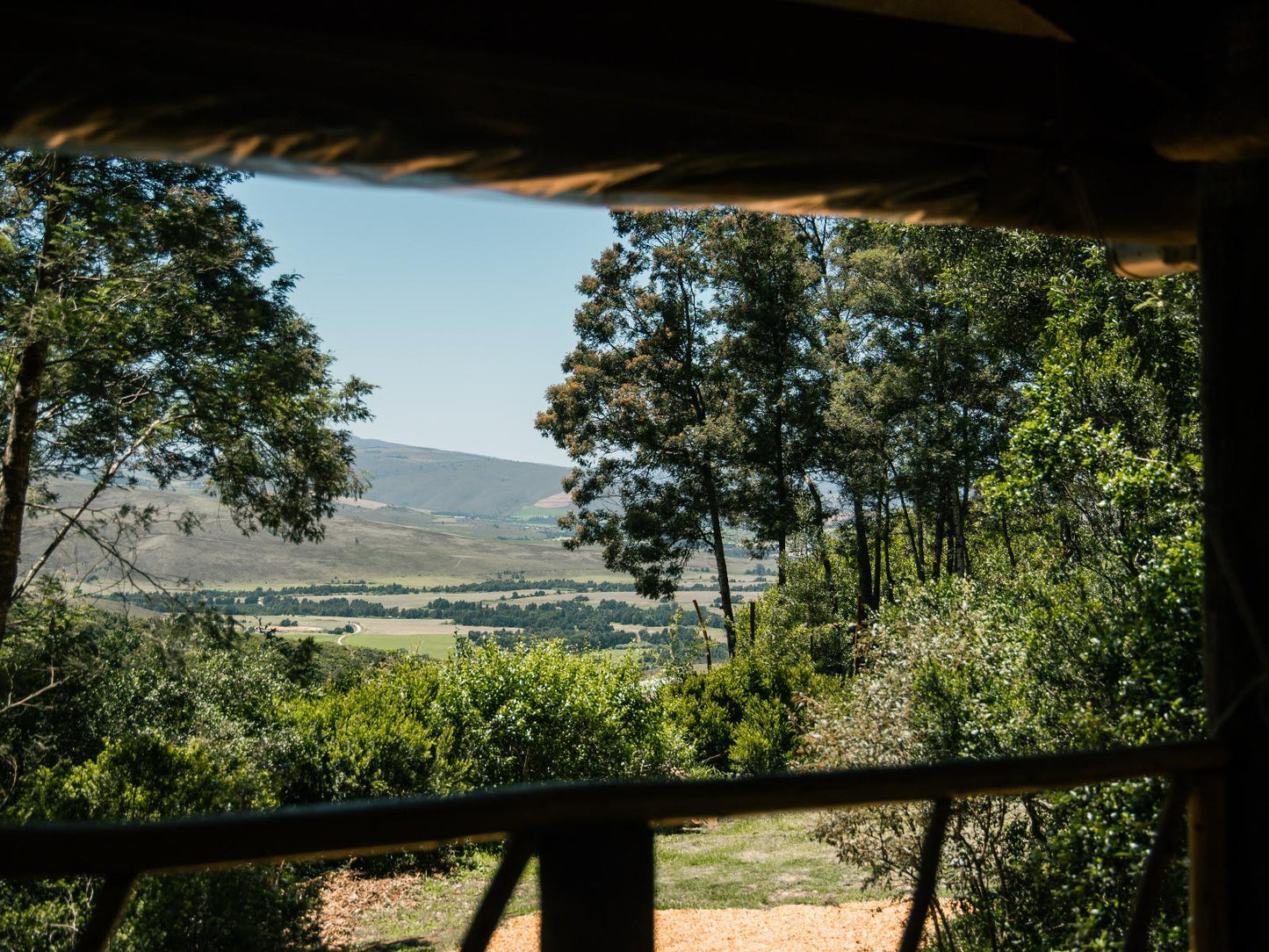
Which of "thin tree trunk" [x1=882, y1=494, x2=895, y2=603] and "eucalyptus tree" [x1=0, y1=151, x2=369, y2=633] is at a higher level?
"eucalyptus tree" [x1=0, y1=151, x2=369, y2=633]

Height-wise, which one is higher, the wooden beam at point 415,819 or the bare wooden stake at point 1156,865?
the wooden beam at point 415,819

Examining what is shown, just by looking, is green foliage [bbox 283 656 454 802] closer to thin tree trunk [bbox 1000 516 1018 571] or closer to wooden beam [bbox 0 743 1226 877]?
thin tree trunk [bbox 1000 516 1018 571]

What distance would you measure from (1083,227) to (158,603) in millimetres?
10671

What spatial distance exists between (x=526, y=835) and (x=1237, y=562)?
1.19 meters

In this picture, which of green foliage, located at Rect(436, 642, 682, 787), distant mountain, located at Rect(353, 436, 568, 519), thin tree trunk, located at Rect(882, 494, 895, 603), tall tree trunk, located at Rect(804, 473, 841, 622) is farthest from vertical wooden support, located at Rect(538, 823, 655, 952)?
distant mountain, located at Rect(353, 436, 568, 519)

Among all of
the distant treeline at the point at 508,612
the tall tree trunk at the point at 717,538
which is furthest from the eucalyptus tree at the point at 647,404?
the distant treeline at the point at 508,612

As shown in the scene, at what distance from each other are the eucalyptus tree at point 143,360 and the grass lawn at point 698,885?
5058mm

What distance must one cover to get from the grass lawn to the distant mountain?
118034 mm

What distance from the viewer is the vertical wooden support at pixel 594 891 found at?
994 millimetres

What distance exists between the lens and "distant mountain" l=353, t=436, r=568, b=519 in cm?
13638

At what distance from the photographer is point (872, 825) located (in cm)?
711

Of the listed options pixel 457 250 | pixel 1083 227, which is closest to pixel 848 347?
pixel 1083 227

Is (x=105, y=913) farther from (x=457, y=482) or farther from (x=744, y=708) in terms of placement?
(x=457, y=482)

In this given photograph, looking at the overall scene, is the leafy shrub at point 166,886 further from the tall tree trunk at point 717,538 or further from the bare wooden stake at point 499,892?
the tall tree trunk at point 717,538
